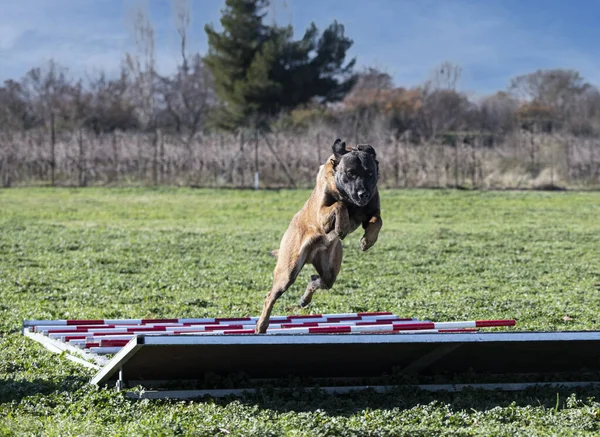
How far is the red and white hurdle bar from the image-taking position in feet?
24.7

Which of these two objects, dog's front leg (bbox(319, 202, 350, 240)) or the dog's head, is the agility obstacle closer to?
dog's front leg (bbox(319, 202, 350, 240))

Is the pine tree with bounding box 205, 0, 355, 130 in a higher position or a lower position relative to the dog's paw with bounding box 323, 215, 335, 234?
higher

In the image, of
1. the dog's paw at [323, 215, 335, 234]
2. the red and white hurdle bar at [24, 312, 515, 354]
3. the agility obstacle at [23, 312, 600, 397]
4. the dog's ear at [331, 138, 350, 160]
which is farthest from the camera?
the red and white hurdle bar at [24, 312, 515, 354]

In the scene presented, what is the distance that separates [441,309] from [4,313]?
5.21m

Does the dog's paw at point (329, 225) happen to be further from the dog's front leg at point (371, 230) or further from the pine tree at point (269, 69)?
the pine tree at point (269, 69)

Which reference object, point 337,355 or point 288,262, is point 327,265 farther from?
point 337,355

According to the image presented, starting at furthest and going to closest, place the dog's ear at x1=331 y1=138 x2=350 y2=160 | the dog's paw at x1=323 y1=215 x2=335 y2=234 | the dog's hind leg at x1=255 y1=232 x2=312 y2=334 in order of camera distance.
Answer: the dog's hind leg at x1=255 y1=232 x2=312 y2=334 < the dog's paw at x1=323 y1=215 x2=335 y2=234 < the dog's ear at x1=331 y1=138 x2=350 y2=160

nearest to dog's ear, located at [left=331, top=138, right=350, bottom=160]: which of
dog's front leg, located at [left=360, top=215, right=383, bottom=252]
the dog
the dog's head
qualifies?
the dog

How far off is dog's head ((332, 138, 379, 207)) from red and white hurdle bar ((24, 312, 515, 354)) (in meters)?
2.43

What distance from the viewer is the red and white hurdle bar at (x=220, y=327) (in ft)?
24.7

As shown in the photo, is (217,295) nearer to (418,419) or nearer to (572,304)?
(572,304)

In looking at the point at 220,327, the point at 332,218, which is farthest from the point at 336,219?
the point at 220,327

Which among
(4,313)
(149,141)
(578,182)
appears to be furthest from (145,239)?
(578,182)

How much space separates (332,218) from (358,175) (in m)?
0.45
